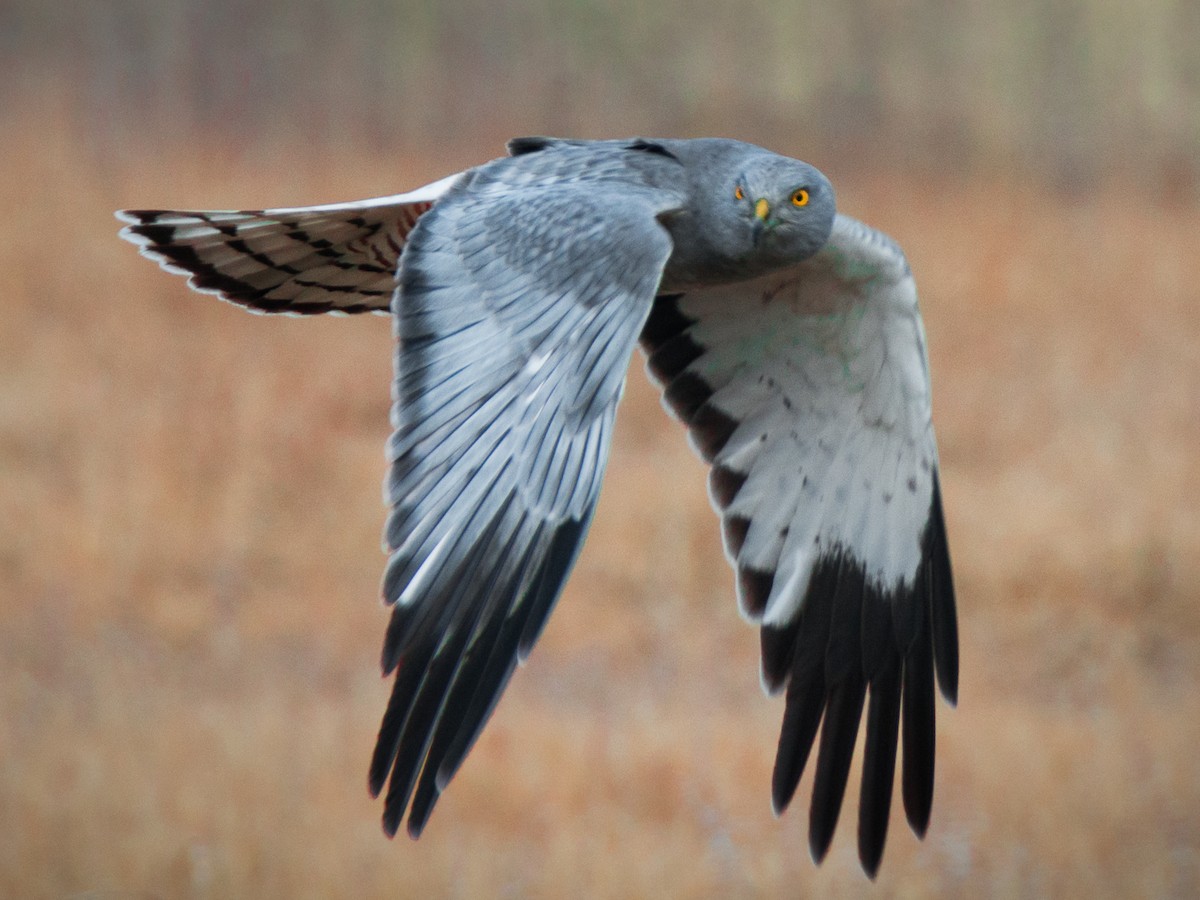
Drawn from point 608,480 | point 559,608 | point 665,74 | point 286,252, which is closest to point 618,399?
point 286,252

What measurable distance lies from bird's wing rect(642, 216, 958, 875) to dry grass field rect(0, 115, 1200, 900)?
305cm

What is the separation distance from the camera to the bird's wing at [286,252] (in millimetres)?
3697

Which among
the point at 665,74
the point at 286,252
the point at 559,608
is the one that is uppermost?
the point at 665,74

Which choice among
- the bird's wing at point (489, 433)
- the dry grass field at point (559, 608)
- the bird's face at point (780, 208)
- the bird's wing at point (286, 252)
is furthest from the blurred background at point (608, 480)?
the bird's wing at point (489, 433)

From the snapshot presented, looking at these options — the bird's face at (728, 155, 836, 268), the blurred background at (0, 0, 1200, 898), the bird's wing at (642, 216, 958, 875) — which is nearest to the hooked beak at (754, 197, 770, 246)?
the bird's face at (728, 155, 836, 268)

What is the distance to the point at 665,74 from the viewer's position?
Result: 1116 cm

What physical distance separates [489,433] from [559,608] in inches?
261

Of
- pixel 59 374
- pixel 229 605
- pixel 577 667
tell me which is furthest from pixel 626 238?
pixel 59 374

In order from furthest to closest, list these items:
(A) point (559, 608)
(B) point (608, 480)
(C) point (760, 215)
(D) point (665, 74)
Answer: (D) point (665, 74)
(B) point (608, 480)
(A) point (559, 608)
(C) point (760, 215)

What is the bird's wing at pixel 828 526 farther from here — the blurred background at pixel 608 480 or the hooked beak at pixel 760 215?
the blurred background at pixel 608 480

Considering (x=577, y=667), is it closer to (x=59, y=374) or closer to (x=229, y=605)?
(x=229, y=605)

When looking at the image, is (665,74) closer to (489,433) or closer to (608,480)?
(608,480)

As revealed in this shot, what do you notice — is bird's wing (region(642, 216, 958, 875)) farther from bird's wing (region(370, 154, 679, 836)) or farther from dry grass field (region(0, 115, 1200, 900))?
dry grass field (region(0, 115, 1200, 900))

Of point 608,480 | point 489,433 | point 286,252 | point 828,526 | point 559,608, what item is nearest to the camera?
point 489,433
